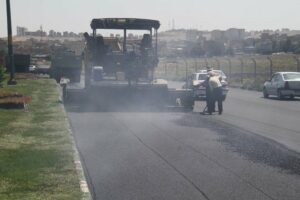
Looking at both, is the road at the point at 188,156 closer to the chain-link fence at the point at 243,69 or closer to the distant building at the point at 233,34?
the chain-link fence at the point at 243,69

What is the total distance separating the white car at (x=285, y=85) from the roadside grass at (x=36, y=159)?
16.1 m

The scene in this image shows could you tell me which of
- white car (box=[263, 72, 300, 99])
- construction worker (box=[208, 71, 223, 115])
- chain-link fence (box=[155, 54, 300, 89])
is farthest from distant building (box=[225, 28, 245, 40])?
construction worker (box=[208, 71, 223, 115])

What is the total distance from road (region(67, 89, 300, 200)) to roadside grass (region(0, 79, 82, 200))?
396 millimetres

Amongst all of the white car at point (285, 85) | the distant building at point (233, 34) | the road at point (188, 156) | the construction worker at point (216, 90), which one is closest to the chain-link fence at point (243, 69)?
the white car at point (285, 85)

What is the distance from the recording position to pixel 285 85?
98.2 feet

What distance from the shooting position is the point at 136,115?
19.5 m

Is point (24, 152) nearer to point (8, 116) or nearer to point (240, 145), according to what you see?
point (240, 145)

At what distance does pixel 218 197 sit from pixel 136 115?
11.9 meters

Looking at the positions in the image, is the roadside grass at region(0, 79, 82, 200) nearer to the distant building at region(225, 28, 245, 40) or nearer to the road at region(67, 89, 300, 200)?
the road at region(67, 89, 300, 200)

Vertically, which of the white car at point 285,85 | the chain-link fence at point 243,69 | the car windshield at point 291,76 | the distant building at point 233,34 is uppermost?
the distant building at point 233,34

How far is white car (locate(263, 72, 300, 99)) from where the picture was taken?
2981cm

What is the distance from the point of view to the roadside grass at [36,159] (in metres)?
7.63

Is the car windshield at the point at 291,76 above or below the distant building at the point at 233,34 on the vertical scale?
below

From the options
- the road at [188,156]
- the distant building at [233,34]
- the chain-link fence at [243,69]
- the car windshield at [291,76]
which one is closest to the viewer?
the road at [188,156]
